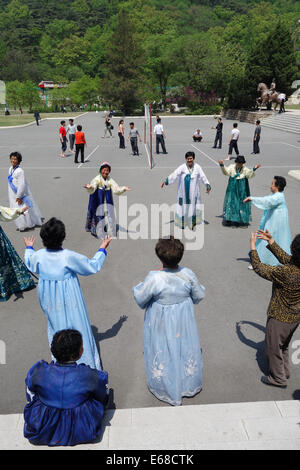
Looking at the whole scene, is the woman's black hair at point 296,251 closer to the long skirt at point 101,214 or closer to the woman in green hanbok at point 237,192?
the woman in green hanbok at point 237,192

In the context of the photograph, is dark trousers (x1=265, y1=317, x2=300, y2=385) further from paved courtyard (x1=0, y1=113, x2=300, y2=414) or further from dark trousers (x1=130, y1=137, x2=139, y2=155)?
dark trousers (x1=130, y1=137, x2=139, y2=155)

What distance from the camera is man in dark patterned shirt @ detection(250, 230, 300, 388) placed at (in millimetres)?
3357

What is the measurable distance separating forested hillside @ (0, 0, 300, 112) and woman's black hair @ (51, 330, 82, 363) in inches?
1584

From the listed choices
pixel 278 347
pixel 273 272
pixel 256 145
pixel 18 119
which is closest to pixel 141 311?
pixel 278 347

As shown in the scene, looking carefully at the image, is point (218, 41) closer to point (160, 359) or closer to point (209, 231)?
point (209, 231)

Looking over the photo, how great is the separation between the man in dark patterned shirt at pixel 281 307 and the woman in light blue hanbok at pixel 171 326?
722mm

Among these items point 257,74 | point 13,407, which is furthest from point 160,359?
point 257,74

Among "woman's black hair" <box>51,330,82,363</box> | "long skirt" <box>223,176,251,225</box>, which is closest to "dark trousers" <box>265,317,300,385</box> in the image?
"woman's black hair" <box>51,330,82,363</box>

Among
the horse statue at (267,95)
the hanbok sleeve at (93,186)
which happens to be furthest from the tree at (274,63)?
the hanbok sleeve at (93,186)

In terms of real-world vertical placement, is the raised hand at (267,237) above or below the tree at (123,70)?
below

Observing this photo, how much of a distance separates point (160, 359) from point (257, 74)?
3922 cm

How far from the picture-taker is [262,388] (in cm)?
387

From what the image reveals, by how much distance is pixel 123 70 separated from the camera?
54.2 m

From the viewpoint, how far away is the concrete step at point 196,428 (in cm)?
313
